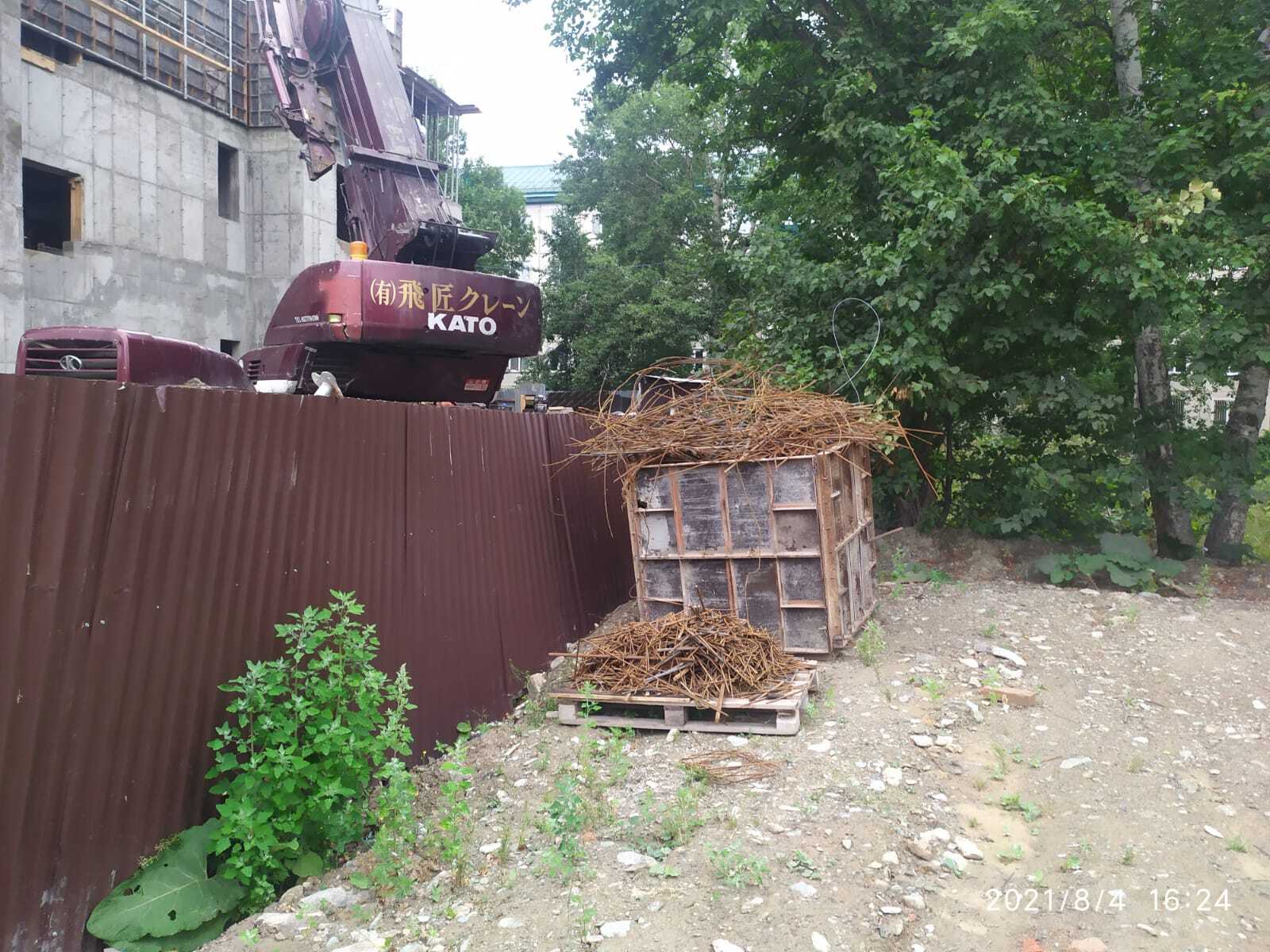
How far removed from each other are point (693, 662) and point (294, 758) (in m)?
2.73

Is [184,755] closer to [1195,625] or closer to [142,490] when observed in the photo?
[142,490]

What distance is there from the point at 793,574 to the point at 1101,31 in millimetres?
8444

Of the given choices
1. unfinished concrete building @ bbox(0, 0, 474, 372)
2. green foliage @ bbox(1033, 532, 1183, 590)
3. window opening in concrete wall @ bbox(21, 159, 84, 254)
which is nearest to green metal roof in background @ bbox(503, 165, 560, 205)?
unfinished concrete building @ bbox(0, 0, 474, 372)

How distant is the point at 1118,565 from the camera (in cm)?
931

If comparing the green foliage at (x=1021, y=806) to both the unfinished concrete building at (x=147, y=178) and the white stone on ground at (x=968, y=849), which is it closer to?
the white stone on ground at (x=968, y=849)

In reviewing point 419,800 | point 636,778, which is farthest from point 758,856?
point 419,800

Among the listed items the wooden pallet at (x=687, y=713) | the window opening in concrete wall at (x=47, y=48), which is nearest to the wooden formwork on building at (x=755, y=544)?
the wooden pallet at (x=687, y=713)

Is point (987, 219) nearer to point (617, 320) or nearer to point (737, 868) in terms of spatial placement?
point (737, 868)

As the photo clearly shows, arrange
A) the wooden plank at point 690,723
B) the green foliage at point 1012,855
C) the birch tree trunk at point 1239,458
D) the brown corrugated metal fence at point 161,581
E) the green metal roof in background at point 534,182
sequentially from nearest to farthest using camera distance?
the brown corrugated metal fence at point 161,581 → the green foliage at point 1012,855 → the wooden plank at point 690,723 → the birch tree trunk at point 1239,458 → the green metal roof in background at point 534,182

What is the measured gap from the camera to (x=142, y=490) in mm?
3719

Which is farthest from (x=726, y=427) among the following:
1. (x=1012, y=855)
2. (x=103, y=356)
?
(x=103, y=356)

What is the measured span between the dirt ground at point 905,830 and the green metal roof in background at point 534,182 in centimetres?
3948

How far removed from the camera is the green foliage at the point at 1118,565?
9180 mm
